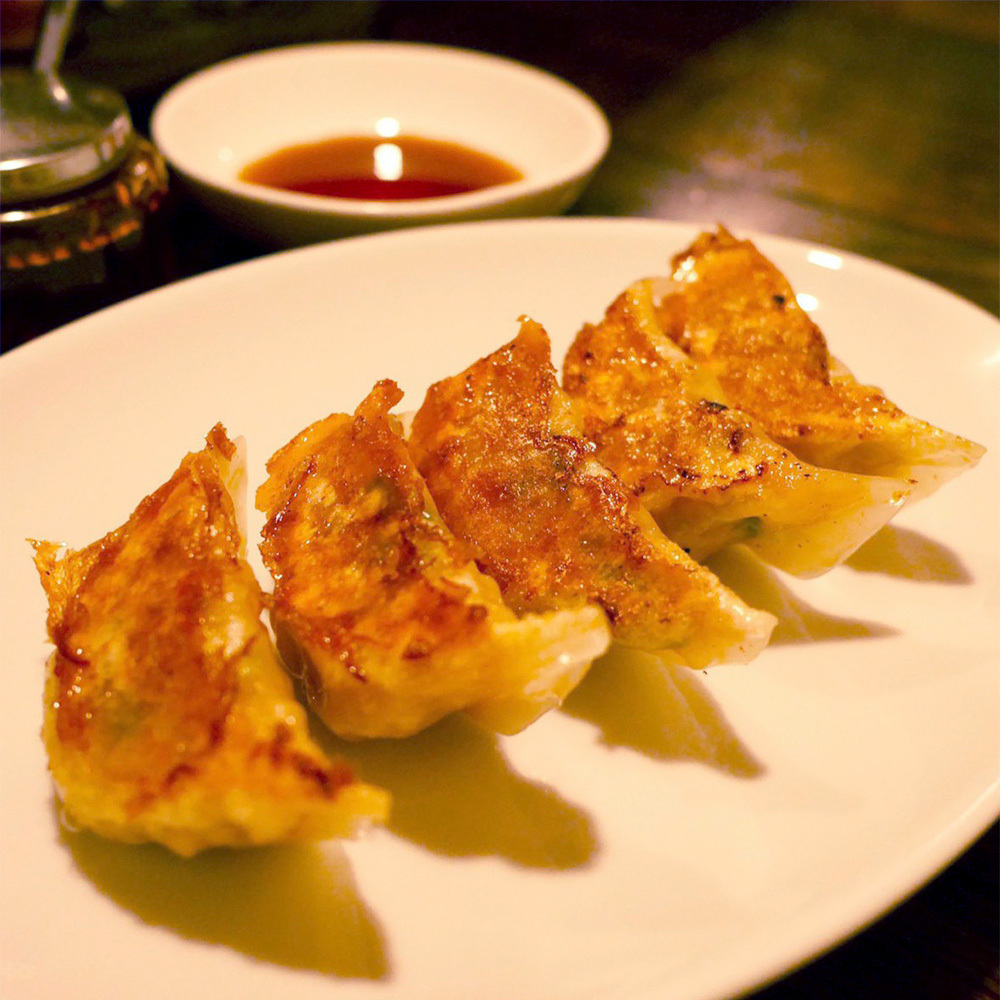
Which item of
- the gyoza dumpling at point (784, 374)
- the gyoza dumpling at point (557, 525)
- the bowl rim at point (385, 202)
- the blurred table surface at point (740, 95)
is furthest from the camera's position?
the blurred table surface at point (740, 95)

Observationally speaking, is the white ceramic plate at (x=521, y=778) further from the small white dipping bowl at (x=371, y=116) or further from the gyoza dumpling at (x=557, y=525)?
the small white dipping bowl at (x=371, y=116)

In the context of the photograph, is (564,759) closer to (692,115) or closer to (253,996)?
(253,996)

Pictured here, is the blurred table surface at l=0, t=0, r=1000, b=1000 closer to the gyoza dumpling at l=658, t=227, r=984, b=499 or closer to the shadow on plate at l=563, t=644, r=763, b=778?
the gyoza dumpling at l=658, t=227, r=984, b=499

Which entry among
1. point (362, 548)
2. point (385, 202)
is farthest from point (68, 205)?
point (362, 548)

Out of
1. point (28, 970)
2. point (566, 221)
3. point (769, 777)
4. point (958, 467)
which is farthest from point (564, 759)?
point (566, 221)

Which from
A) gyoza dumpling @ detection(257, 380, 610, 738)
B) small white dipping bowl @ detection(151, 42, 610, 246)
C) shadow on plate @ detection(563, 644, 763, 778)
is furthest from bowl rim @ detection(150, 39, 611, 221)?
shadow on plate @ detection(563, 644, 763, 778)

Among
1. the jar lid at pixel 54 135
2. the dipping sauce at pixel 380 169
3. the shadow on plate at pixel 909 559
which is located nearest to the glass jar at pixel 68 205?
the jar lid at pixel 54 135

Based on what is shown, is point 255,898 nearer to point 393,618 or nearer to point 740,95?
point 393,618
